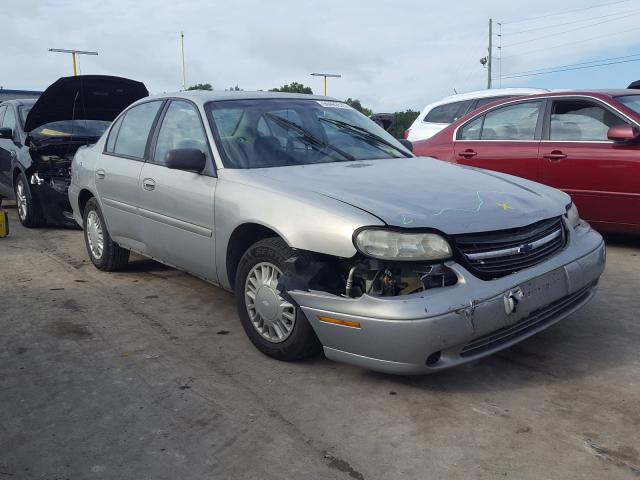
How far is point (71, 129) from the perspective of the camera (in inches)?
317

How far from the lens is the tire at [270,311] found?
3.49 metres

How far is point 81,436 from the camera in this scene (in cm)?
286

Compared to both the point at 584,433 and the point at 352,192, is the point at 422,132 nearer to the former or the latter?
the point at 352,192

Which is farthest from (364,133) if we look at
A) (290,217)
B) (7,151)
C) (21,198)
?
(7,151)

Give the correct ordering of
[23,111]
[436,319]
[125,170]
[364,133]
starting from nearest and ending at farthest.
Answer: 1. [436,319]
2. [364,133]
3. [125,170]
4. [23,111]

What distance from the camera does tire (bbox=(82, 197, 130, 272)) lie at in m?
5.67

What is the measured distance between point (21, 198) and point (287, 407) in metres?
6.63

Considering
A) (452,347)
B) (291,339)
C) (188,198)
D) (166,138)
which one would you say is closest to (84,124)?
(166,138)

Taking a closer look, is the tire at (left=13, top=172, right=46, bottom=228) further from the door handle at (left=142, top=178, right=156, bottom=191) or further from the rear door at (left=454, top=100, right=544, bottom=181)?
the rear door at (left=454, top=100, right=544, bottom=181)

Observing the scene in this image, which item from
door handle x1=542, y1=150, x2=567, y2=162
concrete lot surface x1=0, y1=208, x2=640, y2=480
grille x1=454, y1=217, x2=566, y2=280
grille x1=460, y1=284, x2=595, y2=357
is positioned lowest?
concrete lot surface x1=0, y1=208, x2=640, y2=480

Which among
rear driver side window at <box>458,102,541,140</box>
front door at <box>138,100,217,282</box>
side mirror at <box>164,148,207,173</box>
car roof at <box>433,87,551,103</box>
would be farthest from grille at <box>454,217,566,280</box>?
car roof at <box>433,87,551,103</box>

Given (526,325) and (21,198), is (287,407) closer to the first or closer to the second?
(526,325)

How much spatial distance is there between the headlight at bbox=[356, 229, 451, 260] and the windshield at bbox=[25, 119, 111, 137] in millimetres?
6022

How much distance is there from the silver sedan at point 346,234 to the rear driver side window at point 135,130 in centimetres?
4
